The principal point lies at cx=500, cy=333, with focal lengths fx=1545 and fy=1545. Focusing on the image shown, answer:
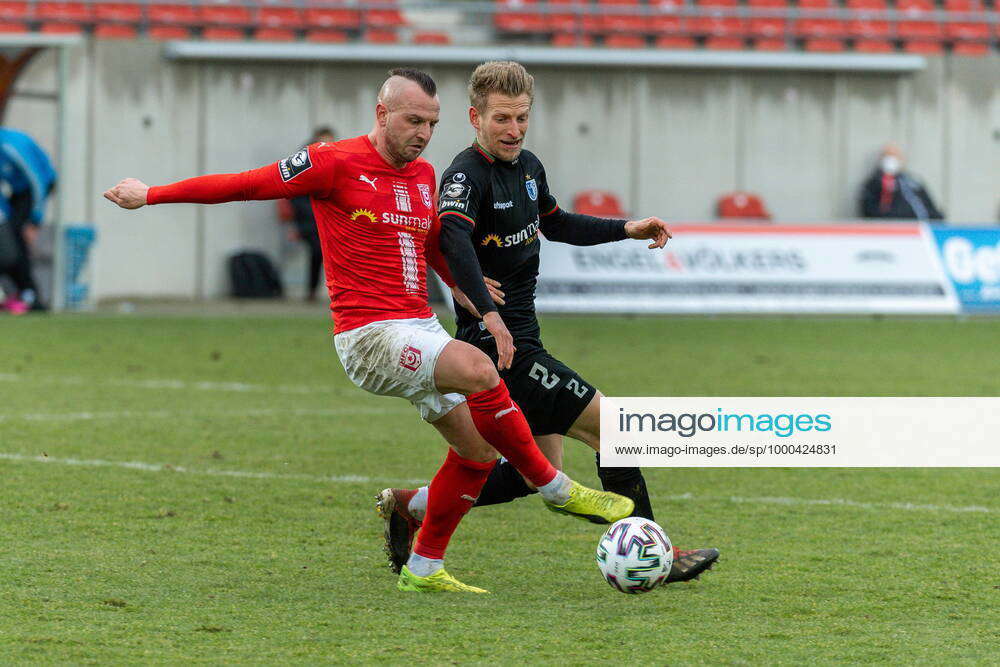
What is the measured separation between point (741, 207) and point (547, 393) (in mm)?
18247

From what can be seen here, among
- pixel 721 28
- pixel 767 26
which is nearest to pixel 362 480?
pixel 721 28

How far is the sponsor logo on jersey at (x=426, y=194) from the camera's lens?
537 cm

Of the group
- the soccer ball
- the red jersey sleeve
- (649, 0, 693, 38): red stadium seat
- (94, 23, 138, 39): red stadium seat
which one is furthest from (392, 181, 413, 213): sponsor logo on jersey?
(649, 0, 693, 38): red stadium seat

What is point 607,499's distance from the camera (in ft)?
17.1

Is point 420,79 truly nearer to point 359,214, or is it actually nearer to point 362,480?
point 359,214

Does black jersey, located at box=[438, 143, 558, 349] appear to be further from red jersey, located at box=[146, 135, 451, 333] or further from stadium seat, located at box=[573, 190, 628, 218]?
stadium seat, located at box=[573, 190, 628, 218]

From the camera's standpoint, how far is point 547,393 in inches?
220

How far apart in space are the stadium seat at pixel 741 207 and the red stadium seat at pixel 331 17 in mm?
6101

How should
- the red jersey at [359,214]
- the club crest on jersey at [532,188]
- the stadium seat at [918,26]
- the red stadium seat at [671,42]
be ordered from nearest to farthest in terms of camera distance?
the red jersey at [359,214] → the club crest on jersey at [532,188] → the red stadium seat at [671,42] → the stadium seat at [918,26]

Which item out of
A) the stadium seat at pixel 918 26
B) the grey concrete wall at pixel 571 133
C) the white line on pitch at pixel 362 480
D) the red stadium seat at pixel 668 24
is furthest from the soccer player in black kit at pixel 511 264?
the stadium seat at pixel 918 26

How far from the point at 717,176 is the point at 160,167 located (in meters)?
8.34

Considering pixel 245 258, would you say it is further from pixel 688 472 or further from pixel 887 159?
pixel 688 472

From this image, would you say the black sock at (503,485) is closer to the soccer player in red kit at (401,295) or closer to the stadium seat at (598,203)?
the soccer player in red kit at (401,295)

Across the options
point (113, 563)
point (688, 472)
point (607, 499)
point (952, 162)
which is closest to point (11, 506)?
point (113, 563)
